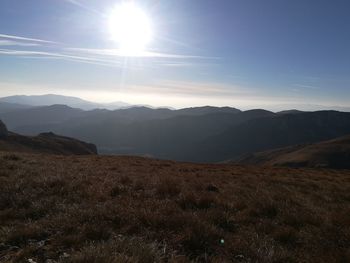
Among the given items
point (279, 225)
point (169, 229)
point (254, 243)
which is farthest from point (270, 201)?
point (169, 229)

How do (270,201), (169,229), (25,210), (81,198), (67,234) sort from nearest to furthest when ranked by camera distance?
(67,234) → (169,229) → (25,210) → (81,198) → (270,201)

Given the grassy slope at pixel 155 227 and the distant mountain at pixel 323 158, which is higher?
the grassy slope at pixel 155 227

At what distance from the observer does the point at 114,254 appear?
4508mm

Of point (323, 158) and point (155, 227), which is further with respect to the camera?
point (323, 158)

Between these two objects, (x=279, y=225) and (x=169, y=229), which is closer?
(x=169, y=229)

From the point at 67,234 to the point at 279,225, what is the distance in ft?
15.8

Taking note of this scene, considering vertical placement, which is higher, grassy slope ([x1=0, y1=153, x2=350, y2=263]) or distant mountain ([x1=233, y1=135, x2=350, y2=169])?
grassy slope ([x1=0, y1=153, x2=350, y2=263])

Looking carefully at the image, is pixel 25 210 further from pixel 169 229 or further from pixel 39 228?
pixel 169 229

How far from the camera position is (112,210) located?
23.2 ft

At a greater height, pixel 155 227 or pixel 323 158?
pixel 155 227

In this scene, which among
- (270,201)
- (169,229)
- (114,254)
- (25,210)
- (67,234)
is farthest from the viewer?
(270,201)

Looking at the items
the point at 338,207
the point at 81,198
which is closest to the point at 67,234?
the point at 81,198

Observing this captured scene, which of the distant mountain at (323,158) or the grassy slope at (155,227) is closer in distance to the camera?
the grassy slope at (155,227)

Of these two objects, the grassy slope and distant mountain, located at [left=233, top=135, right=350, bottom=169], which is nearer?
the grassy slope
